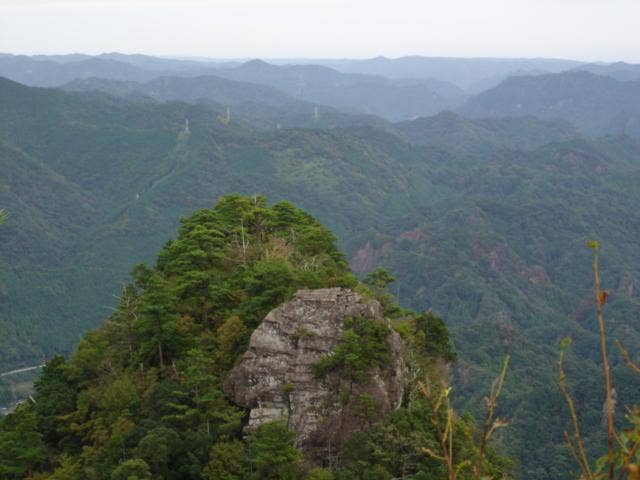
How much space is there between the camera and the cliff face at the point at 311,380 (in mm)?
20906

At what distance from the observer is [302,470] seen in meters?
19.4

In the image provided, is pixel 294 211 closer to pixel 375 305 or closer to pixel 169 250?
pixel 169 250

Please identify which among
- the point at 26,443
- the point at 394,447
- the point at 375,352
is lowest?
the point at 26,443

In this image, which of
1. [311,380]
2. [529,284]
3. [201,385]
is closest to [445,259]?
[529,284]

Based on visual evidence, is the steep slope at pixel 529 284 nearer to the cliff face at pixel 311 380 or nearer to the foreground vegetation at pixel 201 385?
the foreground vegetation at pixel 201 385

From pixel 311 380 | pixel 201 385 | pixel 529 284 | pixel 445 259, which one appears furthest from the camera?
pixel 445 259

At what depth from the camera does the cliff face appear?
20.9m

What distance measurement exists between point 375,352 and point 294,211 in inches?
618

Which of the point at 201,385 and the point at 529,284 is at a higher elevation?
the point at 201,385

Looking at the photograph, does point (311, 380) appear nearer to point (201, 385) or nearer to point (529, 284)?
point (201, 385)

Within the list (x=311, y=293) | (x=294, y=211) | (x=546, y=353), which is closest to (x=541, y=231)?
(x=546, y=353)

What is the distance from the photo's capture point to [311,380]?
849 inches

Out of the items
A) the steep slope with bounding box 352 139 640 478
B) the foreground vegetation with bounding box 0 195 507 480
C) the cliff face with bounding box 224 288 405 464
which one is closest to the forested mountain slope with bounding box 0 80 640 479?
the steep slope with bounding box 352 139 640 478

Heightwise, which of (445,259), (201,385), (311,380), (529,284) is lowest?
(529,284)
